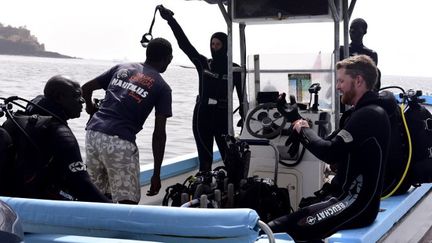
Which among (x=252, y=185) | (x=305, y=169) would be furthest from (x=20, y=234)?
(x=305, y=169)

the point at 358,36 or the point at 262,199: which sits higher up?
the point at 358,36

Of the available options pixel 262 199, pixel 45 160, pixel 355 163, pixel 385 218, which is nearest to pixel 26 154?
pixel 45 160

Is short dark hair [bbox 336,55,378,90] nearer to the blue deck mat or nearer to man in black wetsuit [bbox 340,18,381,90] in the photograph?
the blue deck mat

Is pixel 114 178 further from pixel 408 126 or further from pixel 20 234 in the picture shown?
pixel 20 234

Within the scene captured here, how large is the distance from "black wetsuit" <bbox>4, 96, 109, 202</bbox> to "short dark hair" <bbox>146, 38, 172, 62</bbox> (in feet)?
3.39

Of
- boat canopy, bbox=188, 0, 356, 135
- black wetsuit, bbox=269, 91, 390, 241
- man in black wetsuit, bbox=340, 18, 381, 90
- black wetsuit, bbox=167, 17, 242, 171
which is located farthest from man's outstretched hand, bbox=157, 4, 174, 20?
black wetsuit, bbox=269, 91, 390, 241

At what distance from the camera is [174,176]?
4.81m

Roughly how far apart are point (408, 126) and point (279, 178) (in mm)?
879

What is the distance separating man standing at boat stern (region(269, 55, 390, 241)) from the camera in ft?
9.00

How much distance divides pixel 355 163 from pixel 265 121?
131 centimetres

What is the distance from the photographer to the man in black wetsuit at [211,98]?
5012 mm

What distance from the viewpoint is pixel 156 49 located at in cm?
Result: 361

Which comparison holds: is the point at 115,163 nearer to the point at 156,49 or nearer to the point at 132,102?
the point at 132,102

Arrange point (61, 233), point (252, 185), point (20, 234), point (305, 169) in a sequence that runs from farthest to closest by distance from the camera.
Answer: point (305, 169) < point (252, 185) < point (61, 233) < point (20, 234)
